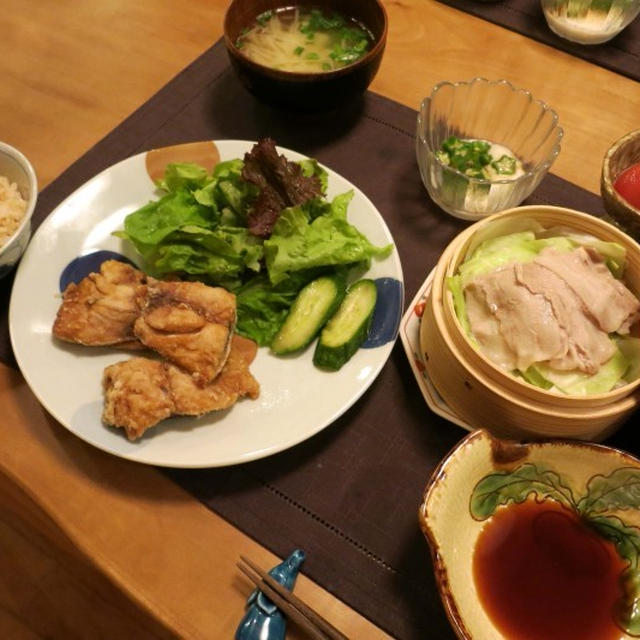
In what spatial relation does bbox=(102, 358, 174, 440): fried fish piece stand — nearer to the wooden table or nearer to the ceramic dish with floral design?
the wooden table

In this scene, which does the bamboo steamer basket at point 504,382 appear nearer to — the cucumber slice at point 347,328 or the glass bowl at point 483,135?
the cucumber slice at point 347,328

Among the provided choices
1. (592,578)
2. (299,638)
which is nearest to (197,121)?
(299,638)

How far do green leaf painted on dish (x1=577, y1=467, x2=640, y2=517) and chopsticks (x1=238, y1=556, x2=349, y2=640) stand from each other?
25.3 inches

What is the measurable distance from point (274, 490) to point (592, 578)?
29.8 inches

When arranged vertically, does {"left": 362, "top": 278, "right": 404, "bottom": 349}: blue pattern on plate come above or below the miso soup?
below

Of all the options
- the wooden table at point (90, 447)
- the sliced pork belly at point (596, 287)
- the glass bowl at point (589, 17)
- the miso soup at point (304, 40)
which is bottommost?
the wooden table at point (90, 447)

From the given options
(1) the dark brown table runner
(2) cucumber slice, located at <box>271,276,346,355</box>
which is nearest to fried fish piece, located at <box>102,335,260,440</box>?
(2) cucumber slice, located at <box>271,276,346,355</box>

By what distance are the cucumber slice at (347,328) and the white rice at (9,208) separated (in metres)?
0.94

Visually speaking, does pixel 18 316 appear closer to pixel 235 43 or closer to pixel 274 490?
pixel 274 490

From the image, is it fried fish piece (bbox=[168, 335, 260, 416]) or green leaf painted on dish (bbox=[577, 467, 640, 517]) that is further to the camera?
fried fish piece (bbox=[168, 335, 260, 416])

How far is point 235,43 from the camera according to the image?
7.00 ft

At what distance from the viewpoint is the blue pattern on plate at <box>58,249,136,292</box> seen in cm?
174

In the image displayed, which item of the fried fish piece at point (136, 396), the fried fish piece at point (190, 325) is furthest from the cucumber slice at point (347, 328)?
the fried fish piece at point (136, 396)

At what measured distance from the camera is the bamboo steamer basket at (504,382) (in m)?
1.35
